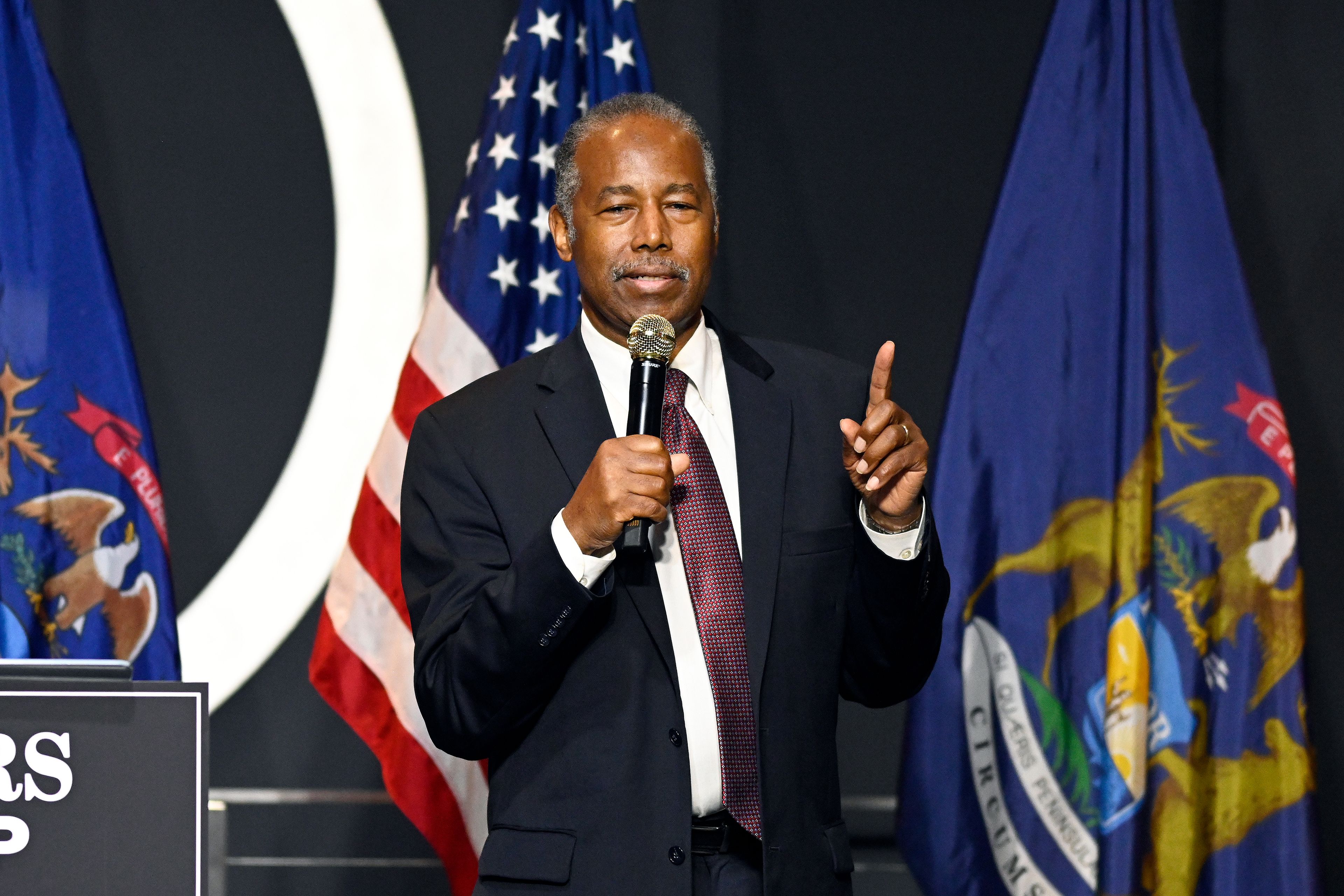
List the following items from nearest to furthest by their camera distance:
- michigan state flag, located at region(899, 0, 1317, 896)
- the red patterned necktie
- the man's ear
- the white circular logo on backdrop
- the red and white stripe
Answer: the red patterned necktie
the man's ear
michigan state flag, located at region(899, 0, 1317, 896)
the red and white stripe
the white circular logo on backdrop

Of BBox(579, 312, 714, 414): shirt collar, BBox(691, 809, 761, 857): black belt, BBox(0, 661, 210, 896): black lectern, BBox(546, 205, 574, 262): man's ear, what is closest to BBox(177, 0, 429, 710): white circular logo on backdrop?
BBox(546, 205, 574, 262): man's ear

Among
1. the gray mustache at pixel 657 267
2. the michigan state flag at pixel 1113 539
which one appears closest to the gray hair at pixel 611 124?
the gray mustache at pixel 657 267

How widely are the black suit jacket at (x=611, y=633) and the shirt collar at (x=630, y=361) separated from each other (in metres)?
0.03

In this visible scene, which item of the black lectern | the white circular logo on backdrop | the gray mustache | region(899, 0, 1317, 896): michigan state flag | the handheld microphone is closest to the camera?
the black lectern

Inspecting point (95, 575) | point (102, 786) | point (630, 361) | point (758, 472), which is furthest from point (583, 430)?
point (95, 575)

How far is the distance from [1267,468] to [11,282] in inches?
106

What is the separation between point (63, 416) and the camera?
9.48ft

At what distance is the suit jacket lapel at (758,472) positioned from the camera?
1.64 meters

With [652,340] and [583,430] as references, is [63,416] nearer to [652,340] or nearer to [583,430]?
[583,430]

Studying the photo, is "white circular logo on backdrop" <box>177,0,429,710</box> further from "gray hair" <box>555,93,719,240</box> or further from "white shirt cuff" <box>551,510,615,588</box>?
"white shirt cuff" <box>551,510,615,588</box>

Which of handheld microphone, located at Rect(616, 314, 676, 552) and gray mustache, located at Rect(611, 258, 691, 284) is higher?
gray mustache, located at Rect(611, 258, 691, 284)

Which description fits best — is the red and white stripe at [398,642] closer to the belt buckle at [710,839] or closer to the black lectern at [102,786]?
the belt buckle at [710,839]

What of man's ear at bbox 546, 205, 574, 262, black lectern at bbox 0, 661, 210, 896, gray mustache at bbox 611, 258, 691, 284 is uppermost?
man's ear at bbox 546, 205, 574, 262

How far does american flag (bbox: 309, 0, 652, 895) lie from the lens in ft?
9.22
